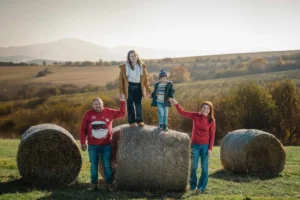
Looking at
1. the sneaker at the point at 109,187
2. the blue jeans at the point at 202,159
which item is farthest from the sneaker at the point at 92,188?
the blue jeans at the point at 202,159

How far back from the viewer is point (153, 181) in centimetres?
953

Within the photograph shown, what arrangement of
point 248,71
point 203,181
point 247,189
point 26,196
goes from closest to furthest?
point 26,196, point 203,181, point 247,189, point 248,71

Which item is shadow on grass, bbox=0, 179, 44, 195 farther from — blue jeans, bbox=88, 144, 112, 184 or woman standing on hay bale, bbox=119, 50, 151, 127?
woman standing on hay bale, bbox=119, 50, 151, 127

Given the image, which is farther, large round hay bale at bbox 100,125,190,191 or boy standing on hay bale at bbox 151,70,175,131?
boy standing on hay bale at bbox 151,70,175,131

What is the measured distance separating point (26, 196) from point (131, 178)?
266 centimetres

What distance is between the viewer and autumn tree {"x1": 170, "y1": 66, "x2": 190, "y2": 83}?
7149 centimetres

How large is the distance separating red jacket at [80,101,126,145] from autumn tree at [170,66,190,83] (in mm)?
61009

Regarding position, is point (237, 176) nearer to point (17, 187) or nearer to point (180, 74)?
point (17, 187)

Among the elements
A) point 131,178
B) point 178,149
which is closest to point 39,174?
point 131,178

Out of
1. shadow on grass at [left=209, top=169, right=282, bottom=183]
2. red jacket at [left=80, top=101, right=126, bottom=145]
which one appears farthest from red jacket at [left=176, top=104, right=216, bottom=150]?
shadow on grass at [left=209, top=169, right=282, bottom=183]

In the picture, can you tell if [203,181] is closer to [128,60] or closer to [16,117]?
[128,60]

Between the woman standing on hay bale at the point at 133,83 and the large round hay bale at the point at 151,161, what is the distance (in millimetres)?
591

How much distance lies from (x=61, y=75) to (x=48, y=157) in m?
58.0

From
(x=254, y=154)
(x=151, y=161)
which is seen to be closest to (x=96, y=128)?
(x=151, y=161)
